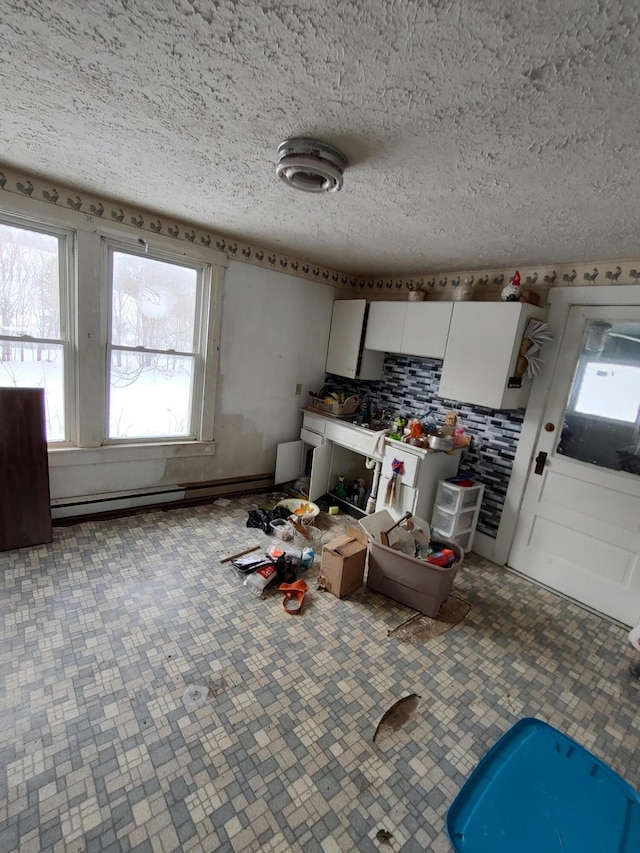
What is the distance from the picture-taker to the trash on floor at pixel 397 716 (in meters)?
1.51

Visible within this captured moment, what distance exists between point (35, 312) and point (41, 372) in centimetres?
39

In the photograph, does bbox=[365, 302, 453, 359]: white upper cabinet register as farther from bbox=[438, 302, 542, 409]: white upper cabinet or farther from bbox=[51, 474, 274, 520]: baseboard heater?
bbox=[51, 474, 274, 520]: baseboard heater

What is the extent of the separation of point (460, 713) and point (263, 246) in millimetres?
3384

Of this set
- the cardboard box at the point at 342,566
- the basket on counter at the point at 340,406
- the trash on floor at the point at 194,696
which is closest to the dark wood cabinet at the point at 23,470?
the trash on floor at the point at 194,696

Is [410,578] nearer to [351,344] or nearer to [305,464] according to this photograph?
[305,464]

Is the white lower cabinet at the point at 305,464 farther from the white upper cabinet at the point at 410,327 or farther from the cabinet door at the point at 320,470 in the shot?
the white upper cabinet at the point at 410,327

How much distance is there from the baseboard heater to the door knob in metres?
2.38

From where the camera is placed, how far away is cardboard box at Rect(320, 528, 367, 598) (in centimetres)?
225

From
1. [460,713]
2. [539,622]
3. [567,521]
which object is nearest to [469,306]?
[567,521]

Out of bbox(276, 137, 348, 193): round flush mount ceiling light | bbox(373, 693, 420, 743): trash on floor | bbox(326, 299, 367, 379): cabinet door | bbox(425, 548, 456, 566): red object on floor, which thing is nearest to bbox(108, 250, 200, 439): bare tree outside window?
bbox(326, 299, 367, 379): cabinet door

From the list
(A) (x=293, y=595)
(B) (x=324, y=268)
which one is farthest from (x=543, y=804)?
(B) (x=324, y=268)

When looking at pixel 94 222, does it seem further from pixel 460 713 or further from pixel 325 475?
pixel 460 713

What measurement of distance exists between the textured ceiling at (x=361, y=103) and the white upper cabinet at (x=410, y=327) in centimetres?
92

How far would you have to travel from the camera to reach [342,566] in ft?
7.31
